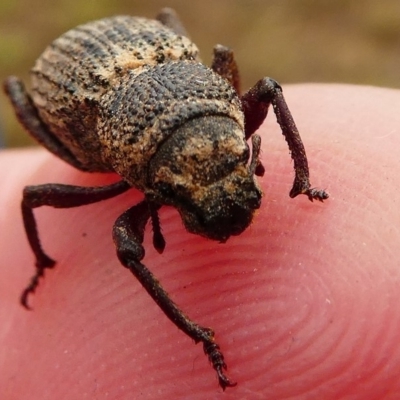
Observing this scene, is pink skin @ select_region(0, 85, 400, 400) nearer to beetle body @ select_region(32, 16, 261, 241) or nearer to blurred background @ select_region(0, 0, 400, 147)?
beetle body @ select_region(32, 16, 261, 241)

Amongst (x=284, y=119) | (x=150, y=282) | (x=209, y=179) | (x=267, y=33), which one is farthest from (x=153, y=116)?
(x=267, y=33)

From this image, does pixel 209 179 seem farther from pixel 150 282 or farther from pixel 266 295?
pixel 266 295

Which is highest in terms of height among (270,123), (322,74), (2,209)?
(270,123)

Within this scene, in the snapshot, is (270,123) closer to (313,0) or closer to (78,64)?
(78,64)

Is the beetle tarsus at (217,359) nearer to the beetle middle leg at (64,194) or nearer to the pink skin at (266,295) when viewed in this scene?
the pink skin at (266,295)

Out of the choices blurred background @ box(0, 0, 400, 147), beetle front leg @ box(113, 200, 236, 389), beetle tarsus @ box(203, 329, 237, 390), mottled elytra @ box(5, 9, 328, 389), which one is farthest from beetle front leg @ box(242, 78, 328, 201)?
blurred background @ box(0, 0, 400, 147)

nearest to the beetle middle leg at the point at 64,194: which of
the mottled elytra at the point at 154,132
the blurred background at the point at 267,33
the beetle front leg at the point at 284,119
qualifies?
the mottled elytra at the point at 154,132

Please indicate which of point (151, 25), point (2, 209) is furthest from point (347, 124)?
point (2, 209)
